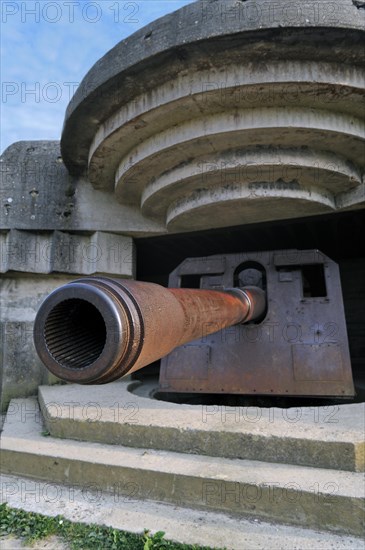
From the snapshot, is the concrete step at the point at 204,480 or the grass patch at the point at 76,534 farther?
the concrete step at the point at 204,480

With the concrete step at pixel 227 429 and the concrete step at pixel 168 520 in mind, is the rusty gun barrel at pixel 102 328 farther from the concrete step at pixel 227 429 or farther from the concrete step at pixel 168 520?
the concrete step at pixel 227 429

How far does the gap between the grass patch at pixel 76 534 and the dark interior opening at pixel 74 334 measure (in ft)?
3.85

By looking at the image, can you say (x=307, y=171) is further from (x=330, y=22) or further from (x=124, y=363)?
(x=124, y=363)

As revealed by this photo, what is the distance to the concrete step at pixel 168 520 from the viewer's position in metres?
1.78

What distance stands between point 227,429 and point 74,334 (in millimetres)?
1533

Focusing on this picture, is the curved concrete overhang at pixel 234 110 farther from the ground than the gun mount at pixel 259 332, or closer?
farther from the ground

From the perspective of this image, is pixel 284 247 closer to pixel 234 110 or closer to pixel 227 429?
pixel 234 110

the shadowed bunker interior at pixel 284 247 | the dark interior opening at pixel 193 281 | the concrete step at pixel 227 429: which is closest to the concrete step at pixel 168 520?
the concrete step at pixel 227 429

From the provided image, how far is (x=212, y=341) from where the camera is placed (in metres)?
3.77

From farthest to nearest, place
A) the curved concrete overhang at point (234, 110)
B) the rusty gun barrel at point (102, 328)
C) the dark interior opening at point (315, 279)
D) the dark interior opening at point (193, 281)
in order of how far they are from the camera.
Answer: the dark interior opening at point (193, 281) < the dark interior opening at point (315, 279) < the curved concrete overhang at point (234, 110) < the rusty gun barrel at point (102, 328)

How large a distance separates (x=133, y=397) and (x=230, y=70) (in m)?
2.71

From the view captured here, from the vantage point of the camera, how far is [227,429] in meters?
2.32

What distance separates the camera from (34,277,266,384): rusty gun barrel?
97 centimetres

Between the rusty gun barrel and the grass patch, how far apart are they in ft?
3.71
